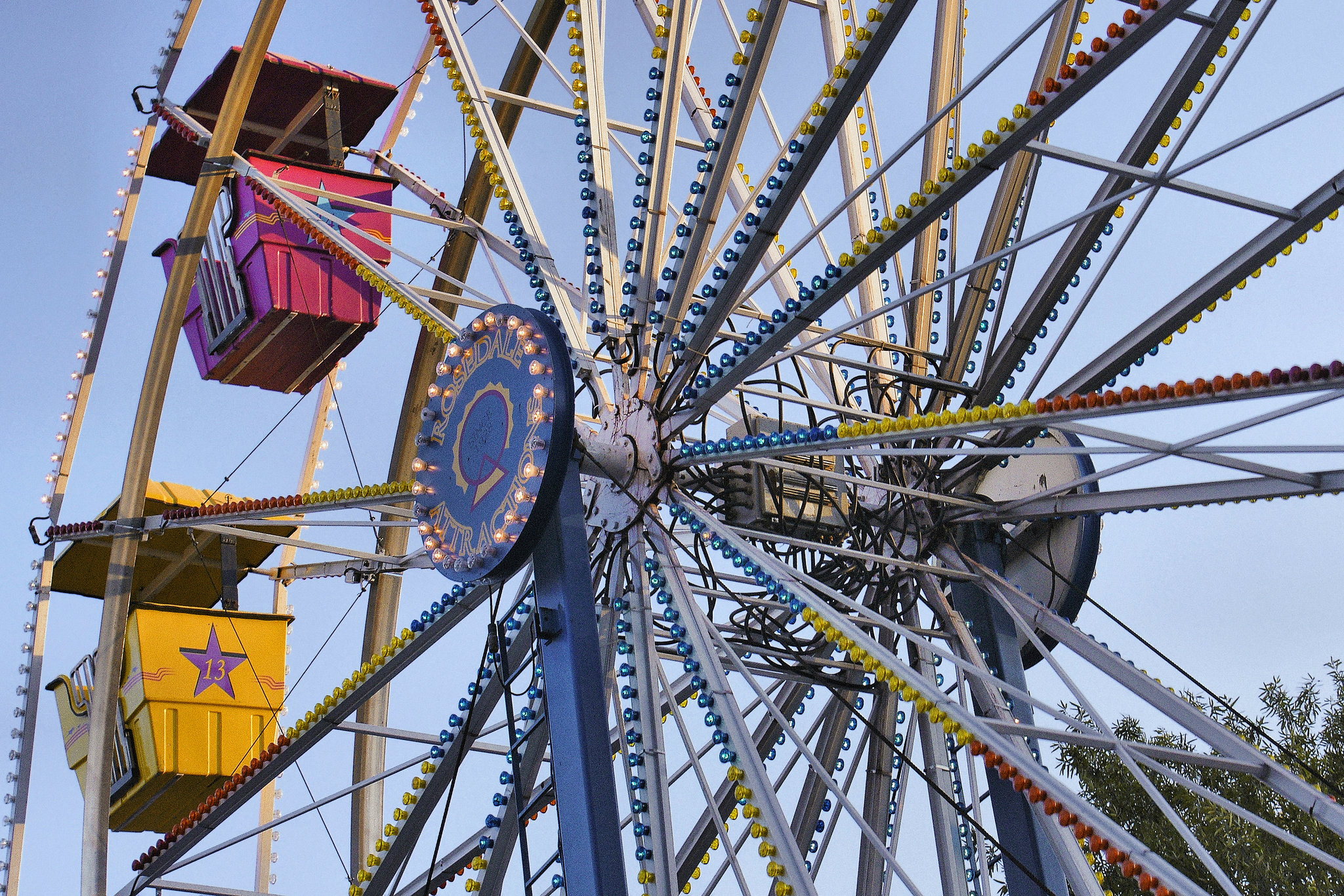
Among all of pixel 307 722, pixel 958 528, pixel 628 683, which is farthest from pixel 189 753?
pixel 958 528

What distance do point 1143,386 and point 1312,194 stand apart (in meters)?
1.59

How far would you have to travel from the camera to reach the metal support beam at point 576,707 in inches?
319

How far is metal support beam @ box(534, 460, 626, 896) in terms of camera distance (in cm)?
810

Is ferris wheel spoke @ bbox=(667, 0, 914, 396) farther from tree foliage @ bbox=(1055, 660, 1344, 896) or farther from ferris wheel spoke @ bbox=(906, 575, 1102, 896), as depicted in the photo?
tree foliage @ bbox=(1055, 660, 1344, 896)

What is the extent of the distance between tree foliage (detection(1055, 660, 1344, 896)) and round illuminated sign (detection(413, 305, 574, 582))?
7.27m

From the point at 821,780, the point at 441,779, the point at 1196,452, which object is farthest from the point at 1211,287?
the point at 441,779

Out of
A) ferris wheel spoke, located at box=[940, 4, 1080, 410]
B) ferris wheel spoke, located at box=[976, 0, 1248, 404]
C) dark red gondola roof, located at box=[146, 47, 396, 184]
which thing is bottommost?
ferris wheel spoke, located at box=[976, 0, 1248, 404]

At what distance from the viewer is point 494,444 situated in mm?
9375

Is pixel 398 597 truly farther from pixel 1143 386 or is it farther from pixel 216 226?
pixel 1143 386

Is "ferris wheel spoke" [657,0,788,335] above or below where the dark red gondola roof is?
below

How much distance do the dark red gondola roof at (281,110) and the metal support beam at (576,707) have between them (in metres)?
7.20

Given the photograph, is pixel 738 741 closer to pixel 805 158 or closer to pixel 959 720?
pixel 959 720

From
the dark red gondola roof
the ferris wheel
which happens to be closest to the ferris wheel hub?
the ferris wheel

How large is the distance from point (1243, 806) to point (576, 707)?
828cm
